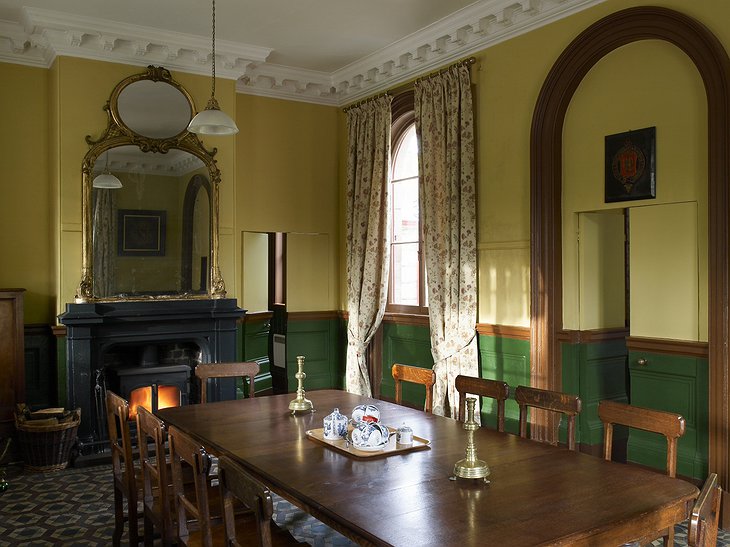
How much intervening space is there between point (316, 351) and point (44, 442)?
2.91 meters

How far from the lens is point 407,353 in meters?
6.52

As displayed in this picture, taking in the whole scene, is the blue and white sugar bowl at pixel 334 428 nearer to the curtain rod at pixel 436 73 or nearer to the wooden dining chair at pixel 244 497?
the wooden dining chair at pixel 244 497

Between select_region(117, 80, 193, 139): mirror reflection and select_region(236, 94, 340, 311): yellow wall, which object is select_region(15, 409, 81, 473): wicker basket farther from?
select_region(117, 80, 193, 139): mirror reflection

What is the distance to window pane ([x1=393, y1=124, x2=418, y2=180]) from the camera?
6.55 metres

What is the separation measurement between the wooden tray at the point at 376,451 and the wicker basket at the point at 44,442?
9.61 feet

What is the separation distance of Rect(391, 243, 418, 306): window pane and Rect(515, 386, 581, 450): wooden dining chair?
128 inches

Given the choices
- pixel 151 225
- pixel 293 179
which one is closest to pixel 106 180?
pixel 151 225

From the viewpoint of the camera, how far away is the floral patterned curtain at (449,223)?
5.51 metres

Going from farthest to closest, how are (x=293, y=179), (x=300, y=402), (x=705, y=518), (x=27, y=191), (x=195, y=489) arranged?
(x=293, y=179)
(x=27, y=191)
(x=300, y=402)
(x=195, y=489)
(x=705, y=518)

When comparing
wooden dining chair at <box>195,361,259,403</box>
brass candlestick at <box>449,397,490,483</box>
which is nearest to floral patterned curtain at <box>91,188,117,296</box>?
wooden dining chair at <box>195,361,259,403</box>

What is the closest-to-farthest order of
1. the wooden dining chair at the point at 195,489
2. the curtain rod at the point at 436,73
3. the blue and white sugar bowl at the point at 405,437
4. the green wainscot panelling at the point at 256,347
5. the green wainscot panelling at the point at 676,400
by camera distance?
the wooden dining chair at the point at 195,489
the blue and white sugar bowl at the point at 405,437
the green wainscot panelling at the point at 676,400
the curtain rod at the point at 436,73
the green wainscot panelling at the point at 256,347

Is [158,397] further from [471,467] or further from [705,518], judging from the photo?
[705,518]

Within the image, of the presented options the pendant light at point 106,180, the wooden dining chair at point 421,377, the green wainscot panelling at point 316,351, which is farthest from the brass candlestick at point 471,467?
the green wainscot panelling at point 316,351

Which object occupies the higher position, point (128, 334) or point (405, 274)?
point (405, 274)
